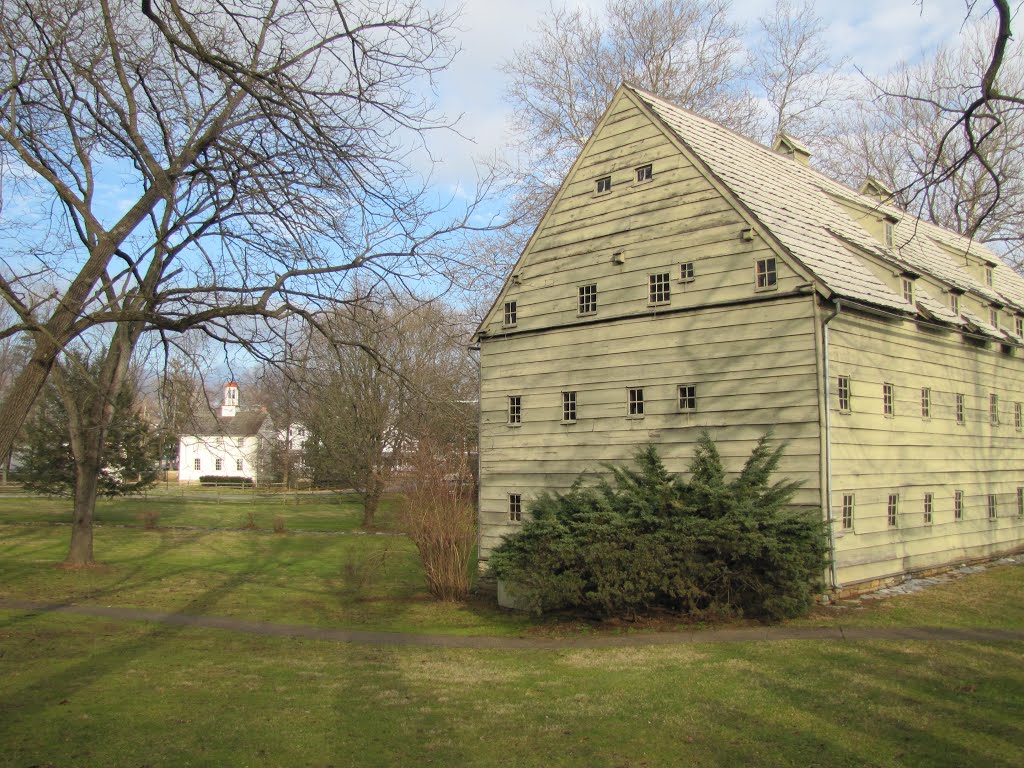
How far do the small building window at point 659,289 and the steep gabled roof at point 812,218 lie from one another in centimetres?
247

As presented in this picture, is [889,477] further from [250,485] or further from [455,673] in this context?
[250,485]

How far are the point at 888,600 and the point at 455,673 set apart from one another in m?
9.37

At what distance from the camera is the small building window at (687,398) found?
1741 centimetres

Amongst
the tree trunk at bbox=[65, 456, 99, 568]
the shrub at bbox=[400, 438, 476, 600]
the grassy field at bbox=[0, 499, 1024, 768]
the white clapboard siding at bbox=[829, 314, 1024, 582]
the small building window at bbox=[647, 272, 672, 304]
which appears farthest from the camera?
the tree trunk at bbox=[65, 456, 99, 568]

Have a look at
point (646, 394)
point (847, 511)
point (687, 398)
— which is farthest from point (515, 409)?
point (847, 511)

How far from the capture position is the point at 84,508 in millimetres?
24531

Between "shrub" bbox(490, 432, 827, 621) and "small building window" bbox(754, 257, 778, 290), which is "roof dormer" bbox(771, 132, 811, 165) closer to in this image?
"small building window" bbox(754, 257, 778, 290)

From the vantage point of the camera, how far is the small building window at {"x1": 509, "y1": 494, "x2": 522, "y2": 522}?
820 inches

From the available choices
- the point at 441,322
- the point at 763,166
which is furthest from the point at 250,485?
the point at 441,322

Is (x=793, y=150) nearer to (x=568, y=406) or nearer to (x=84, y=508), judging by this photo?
(x=568, y=406)

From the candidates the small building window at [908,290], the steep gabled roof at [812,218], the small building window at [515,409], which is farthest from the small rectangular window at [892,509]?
the small building window at [515,409]

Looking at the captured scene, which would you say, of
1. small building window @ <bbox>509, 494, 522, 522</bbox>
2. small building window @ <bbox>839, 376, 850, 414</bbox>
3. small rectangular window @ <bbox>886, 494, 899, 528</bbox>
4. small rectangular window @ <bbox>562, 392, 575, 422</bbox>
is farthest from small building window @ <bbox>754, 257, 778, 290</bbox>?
small building window @ <bbox>509, 494, 522, 522</bbox>

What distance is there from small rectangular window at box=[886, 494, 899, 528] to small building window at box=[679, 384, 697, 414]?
4.93 meters

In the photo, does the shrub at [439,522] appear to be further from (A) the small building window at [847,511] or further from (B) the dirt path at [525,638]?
(A) the small building window at [847,511]
